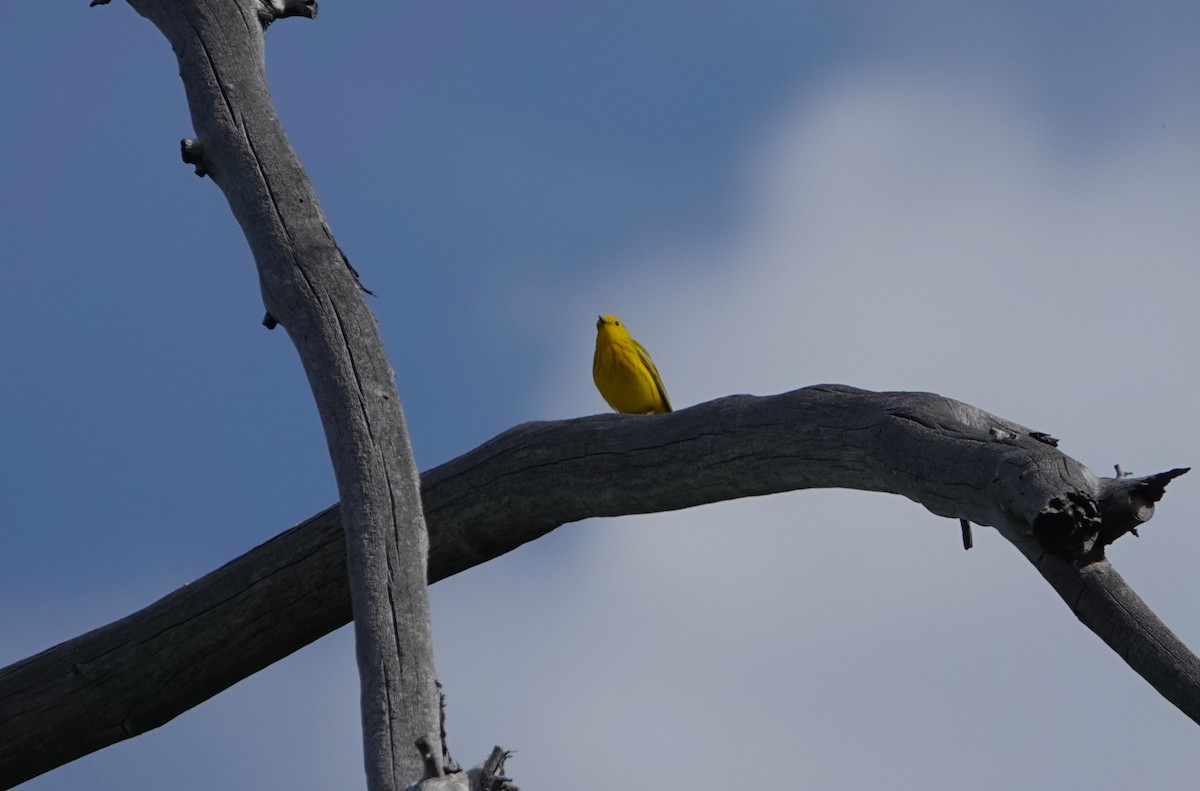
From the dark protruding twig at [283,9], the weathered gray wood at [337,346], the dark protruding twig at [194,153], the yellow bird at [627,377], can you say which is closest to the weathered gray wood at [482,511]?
the weathered gray wood at [337,346]

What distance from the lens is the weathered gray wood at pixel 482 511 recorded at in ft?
13.2

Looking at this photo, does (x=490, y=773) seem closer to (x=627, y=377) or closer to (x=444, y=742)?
(x=444, y=742)

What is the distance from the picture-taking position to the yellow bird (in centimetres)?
814

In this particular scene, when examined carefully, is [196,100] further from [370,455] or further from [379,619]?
[379,619]

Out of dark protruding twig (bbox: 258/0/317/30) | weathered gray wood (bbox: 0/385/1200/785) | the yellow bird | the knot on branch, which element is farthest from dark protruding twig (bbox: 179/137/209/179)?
the yellow bird

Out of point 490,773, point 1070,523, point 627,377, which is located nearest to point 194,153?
point 490,773

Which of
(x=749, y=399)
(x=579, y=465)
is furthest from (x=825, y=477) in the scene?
(x=579, y=465)

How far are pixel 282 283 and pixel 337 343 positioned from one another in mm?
337

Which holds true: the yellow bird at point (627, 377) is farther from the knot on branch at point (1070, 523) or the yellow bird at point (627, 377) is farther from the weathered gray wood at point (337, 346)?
the knot on branch at point (1070, 523)

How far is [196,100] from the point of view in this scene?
15.7ft

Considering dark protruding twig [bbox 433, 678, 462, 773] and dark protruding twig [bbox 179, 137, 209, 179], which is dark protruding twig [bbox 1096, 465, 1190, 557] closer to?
dark protruding twig [bbox 433, 678, 462, 773]

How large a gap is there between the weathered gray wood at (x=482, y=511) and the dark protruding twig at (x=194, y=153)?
1.39 metres

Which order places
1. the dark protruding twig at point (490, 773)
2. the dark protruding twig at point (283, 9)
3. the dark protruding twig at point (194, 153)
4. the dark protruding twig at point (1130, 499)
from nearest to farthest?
the dark protruding twig at point (490, 773) < the dark protruding twig at point (1130, 499) < the dark protruding twig at point (194, 153) < the dark protruding twig at point (283, 9)

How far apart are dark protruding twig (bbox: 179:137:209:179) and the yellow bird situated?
387 centimetres
